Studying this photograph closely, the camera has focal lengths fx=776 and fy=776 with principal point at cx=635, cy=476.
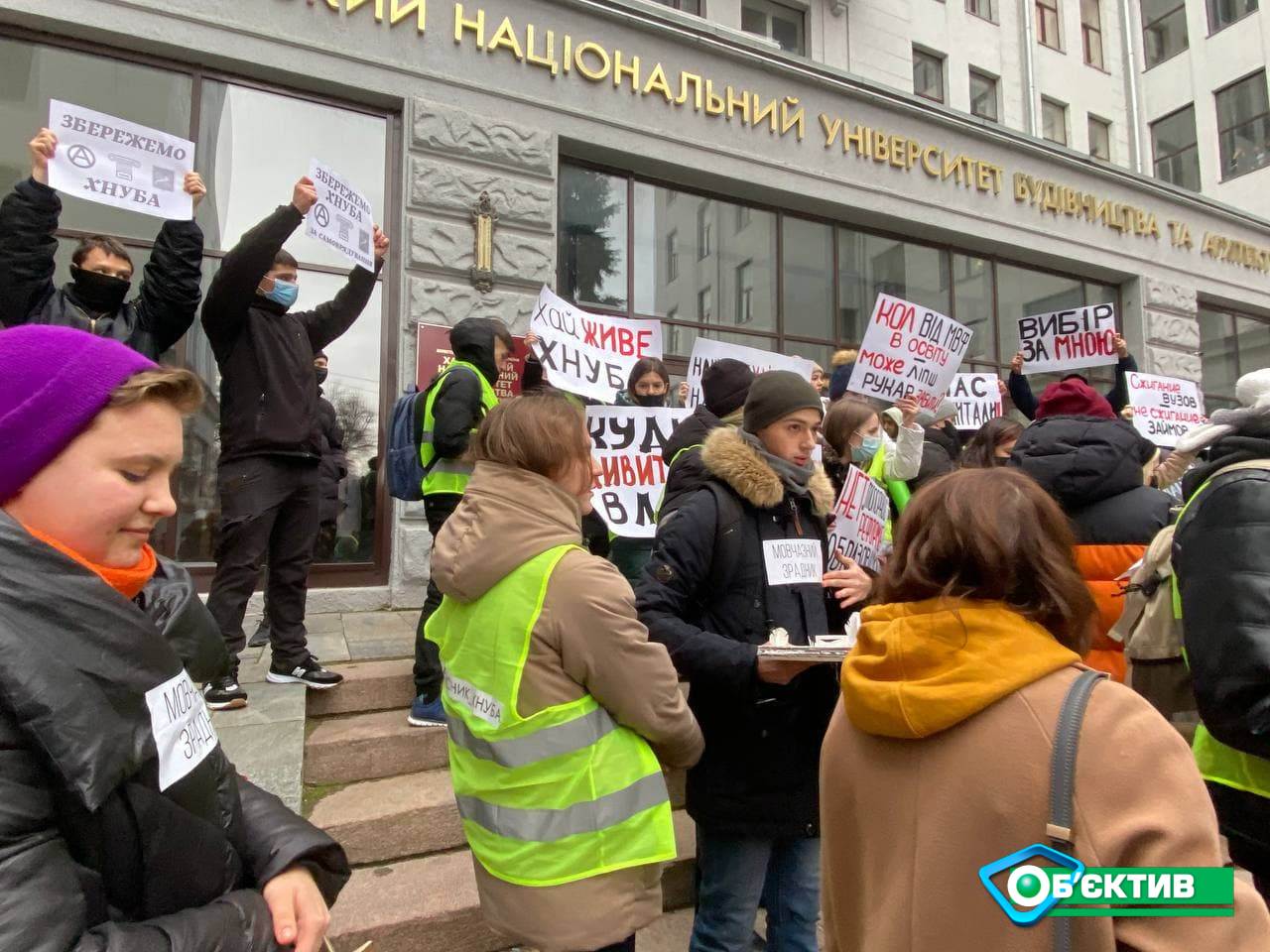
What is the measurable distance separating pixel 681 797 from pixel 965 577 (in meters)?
2.46

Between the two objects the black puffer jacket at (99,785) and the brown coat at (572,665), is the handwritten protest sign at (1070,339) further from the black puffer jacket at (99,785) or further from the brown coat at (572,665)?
the black puffer jacket at (99,785)

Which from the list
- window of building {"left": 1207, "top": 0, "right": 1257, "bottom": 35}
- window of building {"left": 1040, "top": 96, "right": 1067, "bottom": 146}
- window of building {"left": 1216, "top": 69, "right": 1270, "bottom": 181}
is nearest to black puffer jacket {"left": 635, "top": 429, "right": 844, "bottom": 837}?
window of building {"left": 1040, "top": 96, "right": 1067, "bottom": 146}

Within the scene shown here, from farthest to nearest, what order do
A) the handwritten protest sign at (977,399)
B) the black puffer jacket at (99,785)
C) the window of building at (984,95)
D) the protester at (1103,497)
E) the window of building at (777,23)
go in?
the window of building at (984,95)
the window of building at (777,23)
the handwritten protest sign at (977,399)
the protester at (1103,497)
the black puffer jacket at (99,785)

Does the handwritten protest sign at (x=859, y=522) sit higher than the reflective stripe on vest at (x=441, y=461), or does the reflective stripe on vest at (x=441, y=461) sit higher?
the reflective stripe on vest at (x=441, y=461)

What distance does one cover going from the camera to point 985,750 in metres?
1.10

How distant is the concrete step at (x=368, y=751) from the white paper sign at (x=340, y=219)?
2.25 meters

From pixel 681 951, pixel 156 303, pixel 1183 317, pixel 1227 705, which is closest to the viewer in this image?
pixel 1227 705

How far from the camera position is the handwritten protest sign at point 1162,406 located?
662 centimetres

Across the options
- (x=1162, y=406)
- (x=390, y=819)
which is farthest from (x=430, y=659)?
(x=1162, y=406)

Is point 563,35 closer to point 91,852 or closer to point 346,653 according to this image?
point 346,653

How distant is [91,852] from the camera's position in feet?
3.17

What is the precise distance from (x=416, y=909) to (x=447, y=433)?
1.90 metres

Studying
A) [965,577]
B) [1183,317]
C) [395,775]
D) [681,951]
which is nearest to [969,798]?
[965,577]

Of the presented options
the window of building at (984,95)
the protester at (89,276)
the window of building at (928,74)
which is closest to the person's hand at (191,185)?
the protester at (89,276)
